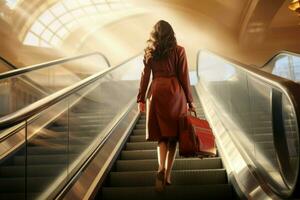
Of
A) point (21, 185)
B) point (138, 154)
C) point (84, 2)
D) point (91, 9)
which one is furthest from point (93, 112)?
point (91, 9)

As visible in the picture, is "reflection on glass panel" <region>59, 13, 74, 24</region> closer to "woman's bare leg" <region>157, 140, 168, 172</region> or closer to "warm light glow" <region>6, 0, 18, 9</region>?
"warm light glow" <region>6, 0, 18, 9</region>

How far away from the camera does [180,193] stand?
360cm

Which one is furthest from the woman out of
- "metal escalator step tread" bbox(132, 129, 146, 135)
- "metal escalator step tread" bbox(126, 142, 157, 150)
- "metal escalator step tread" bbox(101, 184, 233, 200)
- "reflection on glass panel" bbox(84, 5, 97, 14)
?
"reflection on glass panel" bbox(84, 5, 97, 14)

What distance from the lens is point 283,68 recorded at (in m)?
7.35

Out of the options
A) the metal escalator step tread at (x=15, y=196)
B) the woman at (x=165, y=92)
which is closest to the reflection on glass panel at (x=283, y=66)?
the woman at (x=165, y=92)

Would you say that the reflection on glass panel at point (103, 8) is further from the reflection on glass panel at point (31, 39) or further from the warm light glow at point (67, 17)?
the reflection on glass panel at point (31, 39)

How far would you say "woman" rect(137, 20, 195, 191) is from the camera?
12.1 ft

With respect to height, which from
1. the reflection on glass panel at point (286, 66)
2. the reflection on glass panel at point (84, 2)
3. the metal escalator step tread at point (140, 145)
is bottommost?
the metal escalator step tread at point (140, 145)

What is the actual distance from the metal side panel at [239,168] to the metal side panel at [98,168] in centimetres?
119

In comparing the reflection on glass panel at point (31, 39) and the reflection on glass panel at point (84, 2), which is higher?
the reflection on glass panel at point (84, 2)

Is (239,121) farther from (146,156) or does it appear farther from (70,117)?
(70,117)

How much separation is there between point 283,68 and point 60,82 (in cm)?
744

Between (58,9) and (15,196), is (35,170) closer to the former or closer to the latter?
(15,196)

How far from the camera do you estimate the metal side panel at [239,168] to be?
9.75 feet
